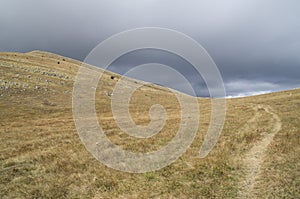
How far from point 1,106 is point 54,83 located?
21.9 m

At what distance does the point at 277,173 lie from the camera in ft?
37.5

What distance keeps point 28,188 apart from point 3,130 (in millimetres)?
18368

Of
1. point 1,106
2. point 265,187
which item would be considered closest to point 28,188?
point 265,187

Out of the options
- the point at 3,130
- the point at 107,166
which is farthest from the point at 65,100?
the point at 107,166

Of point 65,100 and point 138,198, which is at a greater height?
point 65,100

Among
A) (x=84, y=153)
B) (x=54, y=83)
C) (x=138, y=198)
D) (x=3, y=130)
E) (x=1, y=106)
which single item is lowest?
(x=138, y=198)

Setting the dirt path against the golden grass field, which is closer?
the dirt path

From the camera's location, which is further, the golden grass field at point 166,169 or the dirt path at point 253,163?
the golden grass field at point 166,169

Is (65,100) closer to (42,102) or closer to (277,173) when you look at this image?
(42,102)

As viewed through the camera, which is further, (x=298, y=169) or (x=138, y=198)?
(x=298, y=169)

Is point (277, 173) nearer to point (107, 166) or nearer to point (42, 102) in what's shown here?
point (107, 166)

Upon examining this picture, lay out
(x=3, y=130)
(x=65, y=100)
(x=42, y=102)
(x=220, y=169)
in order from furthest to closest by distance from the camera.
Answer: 1. (x=65, y=100)
2. (x=42, y=102)
3. (x=3, y=130)
4. (x=220, y=169)

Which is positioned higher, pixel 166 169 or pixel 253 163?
pixel 253 163

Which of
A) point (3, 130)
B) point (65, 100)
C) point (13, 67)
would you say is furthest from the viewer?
point (13, 67)
